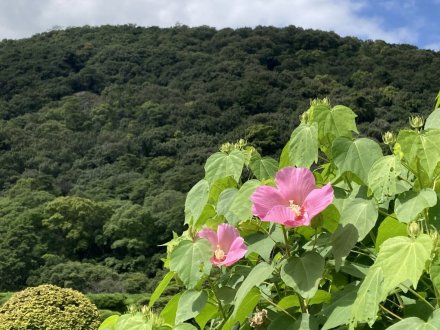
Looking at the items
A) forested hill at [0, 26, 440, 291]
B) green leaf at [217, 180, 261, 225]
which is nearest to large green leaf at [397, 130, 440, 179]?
green leaf at [217, 180, 261, 225]

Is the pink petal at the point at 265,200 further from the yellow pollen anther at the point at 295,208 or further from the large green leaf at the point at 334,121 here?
the large green leaf at the point at 334,121

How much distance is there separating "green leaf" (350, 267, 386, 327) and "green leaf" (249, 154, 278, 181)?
0.31 m

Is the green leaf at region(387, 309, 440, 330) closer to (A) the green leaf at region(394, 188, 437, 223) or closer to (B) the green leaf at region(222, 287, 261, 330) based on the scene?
(A) the green leaf at region(394, 188, 437, 223)

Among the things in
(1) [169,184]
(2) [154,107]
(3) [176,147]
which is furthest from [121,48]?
(1) [169,184]

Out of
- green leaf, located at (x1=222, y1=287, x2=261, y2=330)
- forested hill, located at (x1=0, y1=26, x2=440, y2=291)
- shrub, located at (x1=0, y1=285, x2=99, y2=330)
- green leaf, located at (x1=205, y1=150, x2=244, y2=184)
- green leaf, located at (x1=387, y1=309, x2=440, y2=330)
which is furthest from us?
forested hill, located at (x1=0, y1=26, x2=440, y2=291)

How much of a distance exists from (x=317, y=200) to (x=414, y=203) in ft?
0.42

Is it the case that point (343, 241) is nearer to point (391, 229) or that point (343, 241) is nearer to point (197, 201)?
point (391, 229)

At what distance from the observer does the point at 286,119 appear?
27828mm

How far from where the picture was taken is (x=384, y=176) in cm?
81

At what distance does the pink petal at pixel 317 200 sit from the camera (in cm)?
84

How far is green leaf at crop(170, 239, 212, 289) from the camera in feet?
2.95

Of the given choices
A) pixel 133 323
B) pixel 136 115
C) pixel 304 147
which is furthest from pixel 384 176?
pixel 136 115

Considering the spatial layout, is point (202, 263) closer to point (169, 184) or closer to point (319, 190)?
point (319, 190)

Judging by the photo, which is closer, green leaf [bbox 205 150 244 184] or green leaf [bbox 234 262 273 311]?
green leaf [bbox 234 262 273 311]
